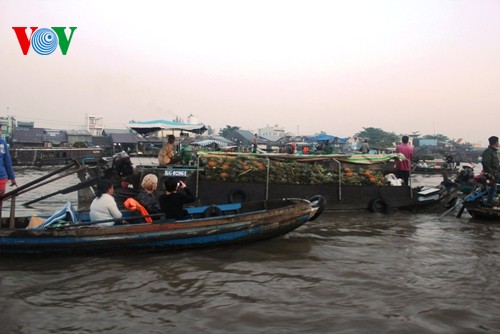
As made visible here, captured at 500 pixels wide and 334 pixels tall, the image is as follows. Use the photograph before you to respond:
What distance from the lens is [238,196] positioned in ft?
34.0

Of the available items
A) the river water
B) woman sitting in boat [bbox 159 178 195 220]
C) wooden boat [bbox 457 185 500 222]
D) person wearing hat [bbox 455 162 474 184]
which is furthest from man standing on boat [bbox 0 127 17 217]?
person wearing hat [bbox 455 162 474 184]

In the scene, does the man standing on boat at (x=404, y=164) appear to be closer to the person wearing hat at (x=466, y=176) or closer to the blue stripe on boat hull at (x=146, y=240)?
the person wearing hat at (x=466, y=176)

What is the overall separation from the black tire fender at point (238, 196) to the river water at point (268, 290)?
282 centimetres

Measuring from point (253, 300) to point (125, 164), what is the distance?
6787 millimetres

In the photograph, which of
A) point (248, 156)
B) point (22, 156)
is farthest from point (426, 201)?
point (22, 156)

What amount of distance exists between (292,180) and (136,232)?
17.5ft

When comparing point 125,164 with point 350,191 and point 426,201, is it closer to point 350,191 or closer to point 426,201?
point 350,191

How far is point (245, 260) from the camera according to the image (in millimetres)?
6410

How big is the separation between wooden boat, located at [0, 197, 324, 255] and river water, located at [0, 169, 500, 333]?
0.19 metres

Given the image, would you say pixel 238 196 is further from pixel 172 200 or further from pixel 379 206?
pixel 172 200

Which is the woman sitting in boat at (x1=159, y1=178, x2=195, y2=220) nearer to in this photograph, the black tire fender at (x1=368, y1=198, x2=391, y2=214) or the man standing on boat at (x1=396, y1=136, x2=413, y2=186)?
the black tire fender at (x1=368, y1=198, x2=391, y2=214)

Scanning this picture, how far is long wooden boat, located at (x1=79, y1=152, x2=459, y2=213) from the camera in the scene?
1029 centimetres

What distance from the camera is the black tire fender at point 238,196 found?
33.7 feet

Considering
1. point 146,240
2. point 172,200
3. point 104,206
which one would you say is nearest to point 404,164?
point 172,200
